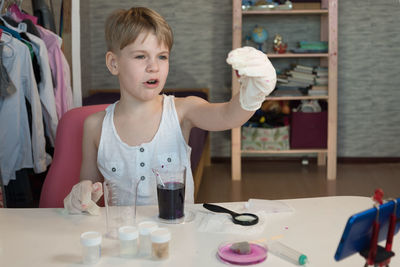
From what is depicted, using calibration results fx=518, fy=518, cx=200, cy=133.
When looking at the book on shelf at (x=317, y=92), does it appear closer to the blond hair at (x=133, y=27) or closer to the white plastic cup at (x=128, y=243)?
the blond hair at (x=133, y=27)

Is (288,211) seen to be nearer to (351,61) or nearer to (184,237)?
(184,237)

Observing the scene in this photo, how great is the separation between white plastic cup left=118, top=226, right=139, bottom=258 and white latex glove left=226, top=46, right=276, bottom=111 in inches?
15.7

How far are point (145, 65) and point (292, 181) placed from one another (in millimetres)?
2561

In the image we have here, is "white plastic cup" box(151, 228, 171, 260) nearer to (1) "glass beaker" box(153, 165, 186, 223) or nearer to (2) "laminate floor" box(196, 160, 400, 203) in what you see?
(1) "glass beaker" box(153, 165, 186, 223)

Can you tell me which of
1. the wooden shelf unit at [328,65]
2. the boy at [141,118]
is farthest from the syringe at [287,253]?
the wooden shelf unit at [328,65]

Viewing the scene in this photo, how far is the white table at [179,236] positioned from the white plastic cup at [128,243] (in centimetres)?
2

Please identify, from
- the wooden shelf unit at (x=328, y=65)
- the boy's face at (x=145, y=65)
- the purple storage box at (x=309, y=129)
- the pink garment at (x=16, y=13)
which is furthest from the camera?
the purple storage box at (x=309, y=129)

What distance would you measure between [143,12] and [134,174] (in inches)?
19.4

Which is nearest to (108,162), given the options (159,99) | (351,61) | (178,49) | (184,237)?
(159,99)

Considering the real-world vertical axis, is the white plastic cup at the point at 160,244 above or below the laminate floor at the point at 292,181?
above

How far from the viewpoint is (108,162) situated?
63.2 inches

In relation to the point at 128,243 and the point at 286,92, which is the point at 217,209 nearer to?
the point at 128,243

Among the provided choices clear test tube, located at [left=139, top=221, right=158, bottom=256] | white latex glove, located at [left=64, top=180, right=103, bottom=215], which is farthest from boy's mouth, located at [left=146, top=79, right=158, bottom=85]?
clear test tube, located at [left=139, top=221, right=158, bottom=256]

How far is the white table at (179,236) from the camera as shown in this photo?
1.00 m
